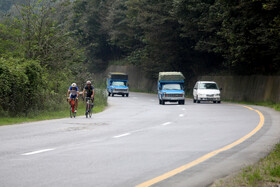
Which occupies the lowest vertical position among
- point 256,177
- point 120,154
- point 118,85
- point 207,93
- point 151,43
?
point 120,154

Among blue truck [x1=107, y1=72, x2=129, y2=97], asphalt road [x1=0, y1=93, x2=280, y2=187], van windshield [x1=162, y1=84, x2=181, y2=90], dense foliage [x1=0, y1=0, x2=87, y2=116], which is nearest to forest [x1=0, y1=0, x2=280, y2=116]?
dense foliage [x1=0, y1=0, x2=87, y2=116]

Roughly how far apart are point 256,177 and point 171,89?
35.3 metres

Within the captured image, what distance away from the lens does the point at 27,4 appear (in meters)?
32.9

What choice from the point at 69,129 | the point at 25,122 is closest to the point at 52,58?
the point at 25,122

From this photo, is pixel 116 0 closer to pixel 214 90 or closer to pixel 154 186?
pixel 214 90

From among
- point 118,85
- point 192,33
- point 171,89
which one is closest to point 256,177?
point 171,89

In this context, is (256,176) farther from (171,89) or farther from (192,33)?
(192,33)

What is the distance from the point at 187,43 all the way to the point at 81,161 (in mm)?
53543

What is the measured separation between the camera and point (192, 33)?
5666cm

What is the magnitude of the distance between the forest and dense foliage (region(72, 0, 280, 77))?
0.07 m

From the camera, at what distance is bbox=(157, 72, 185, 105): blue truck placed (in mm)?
42909

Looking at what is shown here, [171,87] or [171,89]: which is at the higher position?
[171,87]

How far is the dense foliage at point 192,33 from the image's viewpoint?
41.8 meters

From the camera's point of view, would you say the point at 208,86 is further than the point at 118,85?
No
